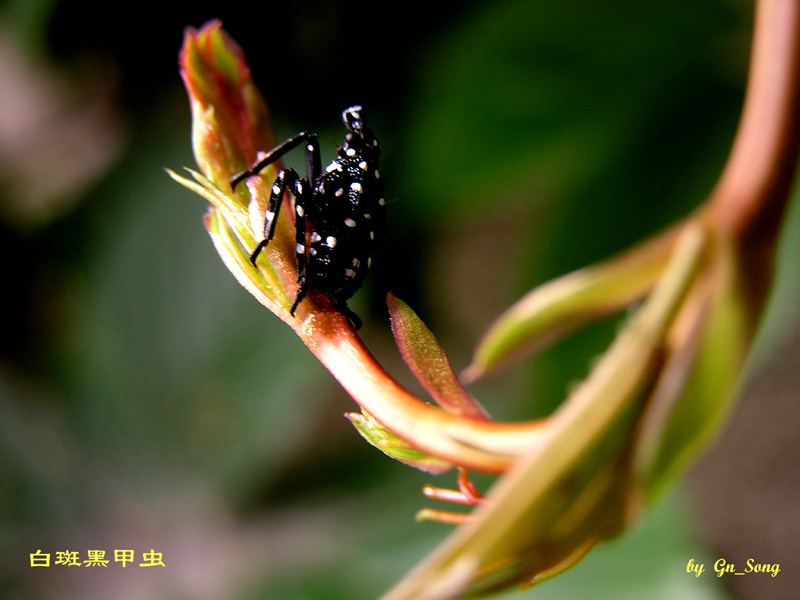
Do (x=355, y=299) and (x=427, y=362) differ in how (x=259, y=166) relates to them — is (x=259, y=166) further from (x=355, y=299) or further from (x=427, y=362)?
(x=355, y=299)

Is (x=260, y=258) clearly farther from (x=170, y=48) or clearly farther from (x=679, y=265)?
(x=170, y=48)

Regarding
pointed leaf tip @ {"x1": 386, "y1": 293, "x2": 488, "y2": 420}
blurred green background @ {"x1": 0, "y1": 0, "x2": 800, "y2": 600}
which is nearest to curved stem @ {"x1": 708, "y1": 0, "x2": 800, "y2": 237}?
pointed leaf tip @ {"x1": 386, "y1": 293, "x2": 488, "y2": 420}

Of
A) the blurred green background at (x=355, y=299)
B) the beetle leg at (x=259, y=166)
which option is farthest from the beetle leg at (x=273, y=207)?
the blurred green background at (x=355, y=299)

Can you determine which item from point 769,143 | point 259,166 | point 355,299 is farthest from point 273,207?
point 355,299

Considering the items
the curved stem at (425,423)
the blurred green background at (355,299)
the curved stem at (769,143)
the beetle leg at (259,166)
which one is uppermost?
the blurred green background at (355,299)

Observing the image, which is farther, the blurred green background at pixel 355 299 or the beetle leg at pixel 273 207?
the blurred green background at pixel 355 299

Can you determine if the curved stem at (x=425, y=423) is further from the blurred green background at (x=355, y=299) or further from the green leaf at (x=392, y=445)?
the blurred green background at (x=355, y=299)

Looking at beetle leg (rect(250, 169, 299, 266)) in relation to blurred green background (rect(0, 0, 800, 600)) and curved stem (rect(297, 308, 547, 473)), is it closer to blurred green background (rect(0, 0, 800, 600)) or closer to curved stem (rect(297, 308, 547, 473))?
curved stem (rect(297, 308, 547, 473))

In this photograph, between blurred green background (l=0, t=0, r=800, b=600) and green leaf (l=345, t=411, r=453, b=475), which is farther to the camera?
blurred green background (l=0, t=0, r=800, b=600)
